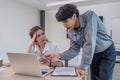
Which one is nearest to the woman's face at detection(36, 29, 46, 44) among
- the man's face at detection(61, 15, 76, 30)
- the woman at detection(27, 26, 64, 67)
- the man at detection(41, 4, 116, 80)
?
the woman at detection(27, 26, 64, 67)

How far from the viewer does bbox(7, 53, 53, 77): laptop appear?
1.27 metres

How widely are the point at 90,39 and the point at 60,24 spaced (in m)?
4.01

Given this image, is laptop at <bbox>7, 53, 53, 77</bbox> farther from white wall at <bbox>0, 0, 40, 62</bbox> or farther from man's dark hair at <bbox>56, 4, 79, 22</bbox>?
white wall at <bbox>0, 0, 40, 62</bbox>

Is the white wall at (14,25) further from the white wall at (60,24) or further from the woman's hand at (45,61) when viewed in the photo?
the woman's hand at (45,61)

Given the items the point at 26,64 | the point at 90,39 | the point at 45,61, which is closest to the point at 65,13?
the point at 90,39

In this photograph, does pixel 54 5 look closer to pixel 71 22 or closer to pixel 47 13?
pixel 47 13

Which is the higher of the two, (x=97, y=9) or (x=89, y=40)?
(x=97, y=9)

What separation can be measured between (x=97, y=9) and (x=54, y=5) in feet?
3.88

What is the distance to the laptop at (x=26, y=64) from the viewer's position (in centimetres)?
127

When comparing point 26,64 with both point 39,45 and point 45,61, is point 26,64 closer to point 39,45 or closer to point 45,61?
point 45,61

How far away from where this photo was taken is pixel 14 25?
167 inches

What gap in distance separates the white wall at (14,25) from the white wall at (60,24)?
0.70 m

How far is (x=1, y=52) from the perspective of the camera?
377 centimetres

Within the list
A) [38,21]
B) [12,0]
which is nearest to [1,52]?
[12,0]
